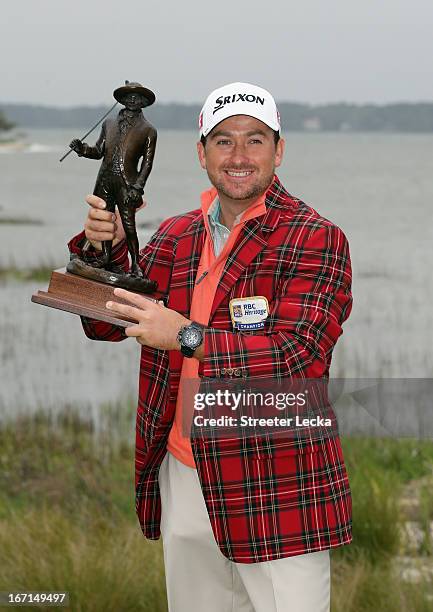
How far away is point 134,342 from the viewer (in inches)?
368

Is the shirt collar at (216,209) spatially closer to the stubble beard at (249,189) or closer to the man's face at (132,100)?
the stubble beard at (249,189)

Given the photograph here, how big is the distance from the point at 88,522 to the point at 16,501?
67 centimetres

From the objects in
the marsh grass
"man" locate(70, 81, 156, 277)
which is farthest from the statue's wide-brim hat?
the marsh grass

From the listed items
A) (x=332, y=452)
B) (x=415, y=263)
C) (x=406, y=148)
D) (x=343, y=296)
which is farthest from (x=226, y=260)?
(x=406, y=148)

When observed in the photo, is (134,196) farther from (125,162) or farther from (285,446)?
(285,446)

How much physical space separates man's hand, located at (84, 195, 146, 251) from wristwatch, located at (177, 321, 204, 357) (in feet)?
1.61

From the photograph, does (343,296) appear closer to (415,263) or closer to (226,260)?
(226,260)

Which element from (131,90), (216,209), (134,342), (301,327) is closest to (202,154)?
(216,209)

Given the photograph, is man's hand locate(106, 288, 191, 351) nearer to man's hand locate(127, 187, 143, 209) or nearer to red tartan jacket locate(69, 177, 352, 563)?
red tartan jacket locate(69, 177, 352, 563)

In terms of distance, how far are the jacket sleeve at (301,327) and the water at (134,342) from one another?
1026 millimetres

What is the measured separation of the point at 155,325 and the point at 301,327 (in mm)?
362

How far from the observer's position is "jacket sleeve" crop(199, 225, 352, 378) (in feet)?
7.45

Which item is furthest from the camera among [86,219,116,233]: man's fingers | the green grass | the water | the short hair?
the water

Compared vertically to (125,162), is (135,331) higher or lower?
lower
